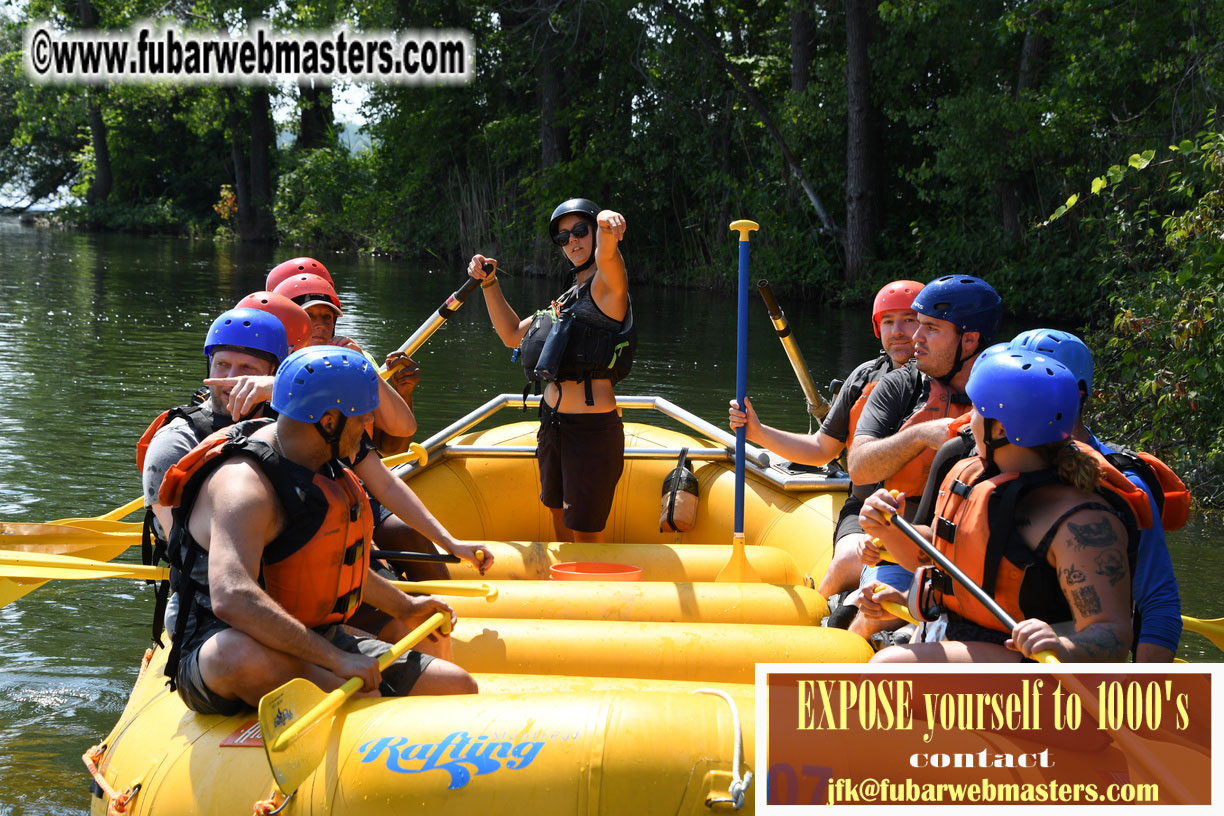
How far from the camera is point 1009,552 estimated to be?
8.41 feet

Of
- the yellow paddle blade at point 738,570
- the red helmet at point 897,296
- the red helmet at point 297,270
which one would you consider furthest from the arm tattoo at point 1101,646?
the red helmet at point 297,270

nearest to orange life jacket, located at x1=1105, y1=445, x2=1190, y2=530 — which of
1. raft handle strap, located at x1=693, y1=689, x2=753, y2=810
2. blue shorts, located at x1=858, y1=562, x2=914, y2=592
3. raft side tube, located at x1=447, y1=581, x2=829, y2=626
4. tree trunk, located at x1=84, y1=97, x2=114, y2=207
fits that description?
blue shorts, located at x1=858, y1=562, x2=914, y2=592

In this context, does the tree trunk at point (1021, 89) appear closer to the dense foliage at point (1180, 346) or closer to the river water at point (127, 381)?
the river water at point (127, 381)

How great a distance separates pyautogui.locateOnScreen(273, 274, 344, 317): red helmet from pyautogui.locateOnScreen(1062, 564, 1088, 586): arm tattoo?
2660 mm

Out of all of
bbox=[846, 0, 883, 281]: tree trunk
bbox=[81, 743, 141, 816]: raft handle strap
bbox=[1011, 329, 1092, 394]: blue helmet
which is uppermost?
bbox=[846, 0, 883, 281]: tree trunk

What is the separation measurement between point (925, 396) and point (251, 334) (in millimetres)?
2103

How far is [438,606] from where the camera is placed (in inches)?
120

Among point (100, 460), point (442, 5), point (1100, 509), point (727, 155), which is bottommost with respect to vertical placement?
point (100, 460)

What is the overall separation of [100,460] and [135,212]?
30.2 m

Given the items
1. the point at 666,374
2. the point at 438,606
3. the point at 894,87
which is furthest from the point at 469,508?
the point at 894,87

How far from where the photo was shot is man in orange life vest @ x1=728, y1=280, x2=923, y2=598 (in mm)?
3904

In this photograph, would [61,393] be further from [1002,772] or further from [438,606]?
[1002,772]

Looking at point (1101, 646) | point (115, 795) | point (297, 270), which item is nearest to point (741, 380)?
point (297, 270)

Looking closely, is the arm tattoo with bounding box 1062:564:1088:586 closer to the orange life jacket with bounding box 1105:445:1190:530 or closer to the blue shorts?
the orange life jacket with bounding box 1105:445:1190:530
